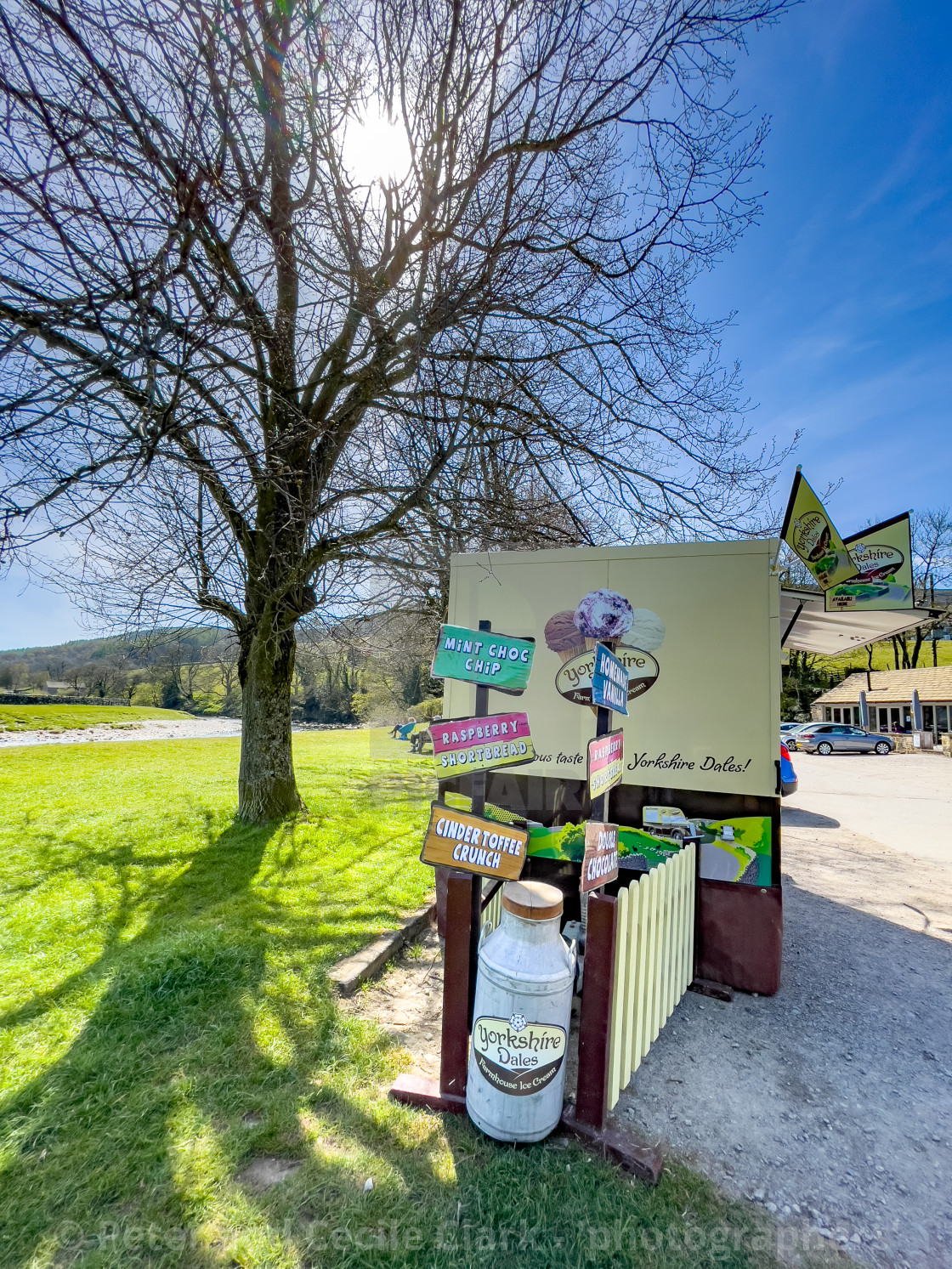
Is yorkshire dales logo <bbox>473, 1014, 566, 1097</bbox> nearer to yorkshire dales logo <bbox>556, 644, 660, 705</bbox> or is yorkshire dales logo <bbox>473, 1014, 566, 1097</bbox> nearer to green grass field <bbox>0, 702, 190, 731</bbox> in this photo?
yorkshire dales logo <bbox>556, 644, 660, 705</bbox>

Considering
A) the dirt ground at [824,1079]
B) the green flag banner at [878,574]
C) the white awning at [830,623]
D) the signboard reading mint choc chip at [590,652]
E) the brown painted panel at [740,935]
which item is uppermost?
the green flag banner at [878,574]

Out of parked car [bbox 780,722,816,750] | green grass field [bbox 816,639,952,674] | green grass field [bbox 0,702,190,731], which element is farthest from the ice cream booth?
green grass field [bbox 816,639,952,674]

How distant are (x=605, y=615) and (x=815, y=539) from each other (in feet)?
12.7

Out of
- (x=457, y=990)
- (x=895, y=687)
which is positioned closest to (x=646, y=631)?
(x=457, y=990)

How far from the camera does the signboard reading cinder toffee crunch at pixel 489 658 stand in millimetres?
2705

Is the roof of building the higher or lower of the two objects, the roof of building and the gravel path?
the higher

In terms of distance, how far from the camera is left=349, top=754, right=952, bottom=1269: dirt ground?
228 cm

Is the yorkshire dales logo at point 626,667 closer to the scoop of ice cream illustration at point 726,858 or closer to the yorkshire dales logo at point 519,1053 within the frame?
the scoop of ice cream illustration at point 726,858

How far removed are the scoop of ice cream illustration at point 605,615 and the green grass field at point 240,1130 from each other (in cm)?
216

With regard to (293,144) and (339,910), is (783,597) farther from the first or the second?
(293,144)

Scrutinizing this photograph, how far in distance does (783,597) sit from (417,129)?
4763mm

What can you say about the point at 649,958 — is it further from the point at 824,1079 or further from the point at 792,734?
the point at 792,734

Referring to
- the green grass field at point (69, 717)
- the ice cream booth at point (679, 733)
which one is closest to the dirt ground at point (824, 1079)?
the ice cream booth at point (679, 733)

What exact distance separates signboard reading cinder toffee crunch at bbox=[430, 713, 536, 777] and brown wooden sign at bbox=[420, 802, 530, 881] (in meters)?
0.21
